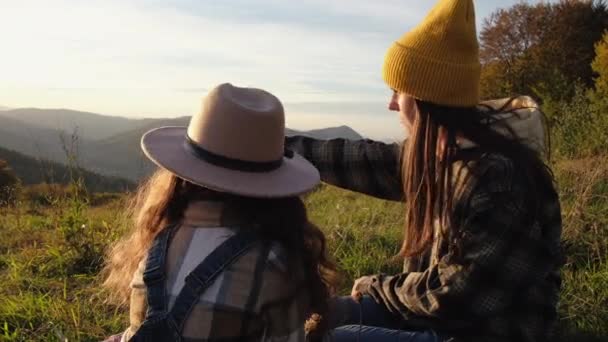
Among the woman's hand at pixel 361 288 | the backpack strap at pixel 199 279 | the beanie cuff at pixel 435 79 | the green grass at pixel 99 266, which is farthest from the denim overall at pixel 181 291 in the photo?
the green grass at pixel 99 266

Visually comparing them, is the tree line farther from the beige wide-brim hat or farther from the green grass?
the beige wide-brim hat

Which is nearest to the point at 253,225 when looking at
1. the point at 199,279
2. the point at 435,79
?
the point at 199,279

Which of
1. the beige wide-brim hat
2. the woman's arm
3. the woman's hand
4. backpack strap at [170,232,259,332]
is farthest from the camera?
the woman's hand

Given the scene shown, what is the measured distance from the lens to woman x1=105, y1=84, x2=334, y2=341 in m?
1.40

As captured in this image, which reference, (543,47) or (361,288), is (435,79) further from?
(543,47)

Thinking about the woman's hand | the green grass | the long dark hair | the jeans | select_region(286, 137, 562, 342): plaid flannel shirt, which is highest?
the long dark hair

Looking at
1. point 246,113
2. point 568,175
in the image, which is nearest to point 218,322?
point 246,113

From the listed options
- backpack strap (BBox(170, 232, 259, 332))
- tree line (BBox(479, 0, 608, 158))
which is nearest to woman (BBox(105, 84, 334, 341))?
backpack strap (BBox(170, 232, 259, 332))

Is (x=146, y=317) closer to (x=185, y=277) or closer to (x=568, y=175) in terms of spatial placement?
(x=185, y=277)

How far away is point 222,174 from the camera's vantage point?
1.49 metres

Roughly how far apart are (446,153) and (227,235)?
852 mm

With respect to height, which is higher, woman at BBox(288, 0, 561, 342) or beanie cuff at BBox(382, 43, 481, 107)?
beanie cuff at BBox(382, 43, 481, 107)

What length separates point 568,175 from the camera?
620 cm

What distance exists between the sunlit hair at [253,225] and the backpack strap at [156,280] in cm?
12
